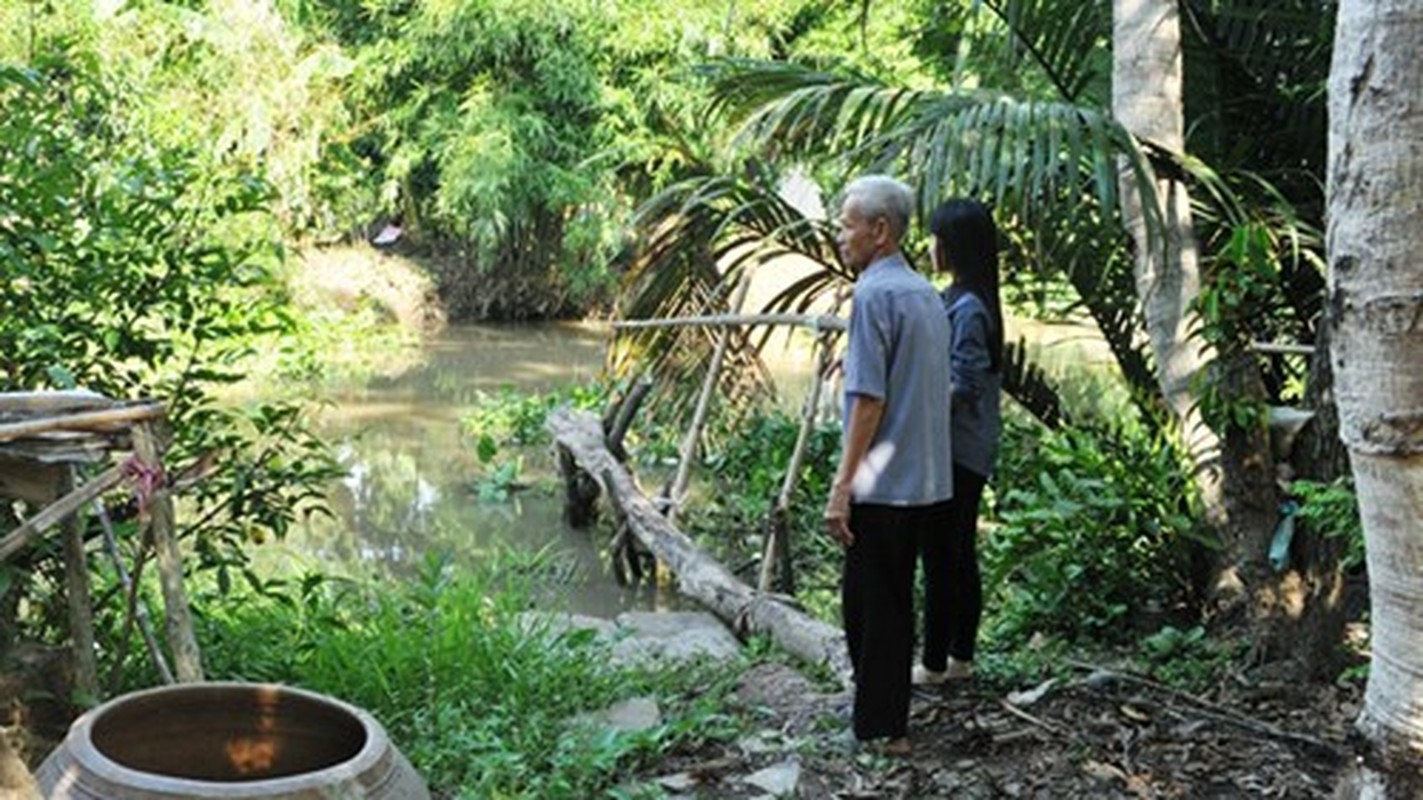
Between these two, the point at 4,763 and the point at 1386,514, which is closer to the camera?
the point at 4,763

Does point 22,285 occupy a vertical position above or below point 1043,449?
above

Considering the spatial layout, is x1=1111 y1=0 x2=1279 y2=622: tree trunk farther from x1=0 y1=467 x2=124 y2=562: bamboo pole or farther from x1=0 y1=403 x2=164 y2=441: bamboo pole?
x1=0 y1=467 x2=124 y2=562: bamboo pole

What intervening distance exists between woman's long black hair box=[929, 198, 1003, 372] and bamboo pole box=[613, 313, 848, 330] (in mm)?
1188

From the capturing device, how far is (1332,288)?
2283 millimetres

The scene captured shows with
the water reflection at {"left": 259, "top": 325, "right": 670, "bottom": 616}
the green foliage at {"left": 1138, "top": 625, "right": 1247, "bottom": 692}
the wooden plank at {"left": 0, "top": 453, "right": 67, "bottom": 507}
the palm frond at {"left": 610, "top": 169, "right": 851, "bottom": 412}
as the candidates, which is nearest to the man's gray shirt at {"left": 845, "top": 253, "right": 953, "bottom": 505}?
the green foliage at {"left": 1138, "top": 625, "right": 1247, "bottom": 692}

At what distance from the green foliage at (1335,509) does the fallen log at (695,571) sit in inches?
58.0

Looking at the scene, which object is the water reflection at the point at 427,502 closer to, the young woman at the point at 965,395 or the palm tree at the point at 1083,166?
the palm tree at the point at 1083,166

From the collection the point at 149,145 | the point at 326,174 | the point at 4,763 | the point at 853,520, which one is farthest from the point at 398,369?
the point at 4,763

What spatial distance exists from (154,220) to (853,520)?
2297mm

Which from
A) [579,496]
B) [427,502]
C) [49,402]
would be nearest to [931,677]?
[49,402]

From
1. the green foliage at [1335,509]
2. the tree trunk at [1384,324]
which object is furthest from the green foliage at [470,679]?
the tree trunk at [1384,324]

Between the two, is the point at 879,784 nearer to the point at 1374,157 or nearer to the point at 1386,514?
the point at 1386,514

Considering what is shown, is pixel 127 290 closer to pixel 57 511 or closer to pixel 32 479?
pixel 32 479

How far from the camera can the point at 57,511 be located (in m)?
3.10
